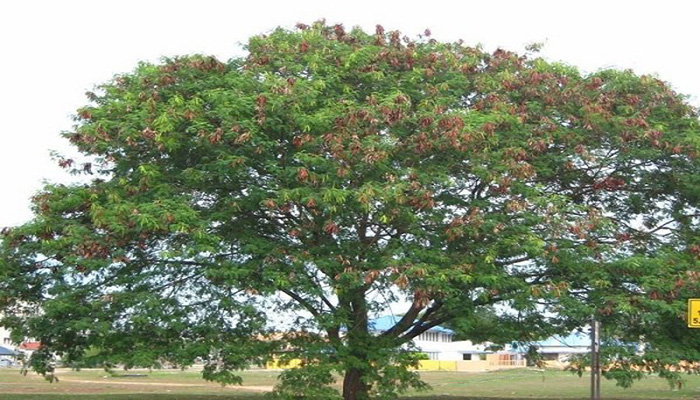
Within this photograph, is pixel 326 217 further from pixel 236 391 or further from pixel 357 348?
pixel 236 391

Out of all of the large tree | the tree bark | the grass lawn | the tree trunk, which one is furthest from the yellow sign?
the grass lawn

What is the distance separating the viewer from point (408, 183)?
16328 mm

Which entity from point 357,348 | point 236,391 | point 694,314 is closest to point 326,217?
point 357,348

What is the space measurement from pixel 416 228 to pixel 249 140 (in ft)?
12.7

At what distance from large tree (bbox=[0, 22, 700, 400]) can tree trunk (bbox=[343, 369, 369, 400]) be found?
7 cm

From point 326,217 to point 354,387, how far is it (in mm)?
4447

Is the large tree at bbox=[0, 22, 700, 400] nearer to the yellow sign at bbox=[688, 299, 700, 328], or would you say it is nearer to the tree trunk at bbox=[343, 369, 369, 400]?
the tree trunk at bbox=[343, 369, 369, 400]

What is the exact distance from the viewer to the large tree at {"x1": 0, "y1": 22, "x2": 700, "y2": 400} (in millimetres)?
16281

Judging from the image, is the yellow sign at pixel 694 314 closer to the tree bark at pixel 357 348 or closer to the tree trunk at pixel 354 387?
the tree bark at pixel 357 348

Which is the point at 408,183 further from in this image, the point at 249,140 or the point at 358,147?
the point at 249,140

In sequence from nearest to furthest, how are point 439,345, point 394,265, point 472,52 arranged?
point 394,265
point 472,52
point 439,345

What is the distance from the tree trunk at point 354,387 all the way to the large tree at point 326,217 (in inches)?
2.8

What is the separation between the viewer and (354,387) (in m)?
19.0

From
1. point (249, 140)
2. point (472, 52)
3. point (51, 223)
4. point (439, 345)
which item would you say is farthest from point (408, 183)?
point (439, 345)
